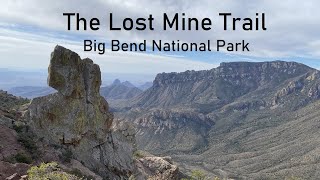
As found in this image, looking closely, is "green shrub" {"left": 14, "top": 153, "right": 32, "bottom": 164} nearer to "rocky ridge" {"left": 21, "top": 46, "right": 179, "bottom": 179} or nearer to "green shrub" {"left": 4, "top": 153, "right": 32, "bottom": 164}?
"green shrub" {"left": 4, "top": 153, "right": 32, "bottom": 164}

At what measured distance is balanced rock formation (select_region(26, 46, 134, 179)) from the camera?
163ft

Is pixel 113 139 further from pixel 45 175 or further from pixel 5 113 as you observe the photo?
pixel 45 175

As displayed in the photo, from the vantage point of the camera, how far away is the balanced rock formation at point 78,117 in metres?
49.7

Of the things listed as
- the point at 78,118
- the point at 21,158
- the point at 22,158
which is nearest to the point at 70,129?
the point at 78,118

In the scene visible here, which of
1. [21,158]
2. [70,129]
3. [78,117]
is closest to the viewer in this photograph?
[21,158]

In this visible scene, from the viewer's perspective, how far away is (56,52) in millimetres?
50094

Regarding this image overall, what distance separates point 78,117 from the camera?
171ft

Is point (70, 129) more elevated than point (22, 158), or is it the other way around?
point (70, 129)

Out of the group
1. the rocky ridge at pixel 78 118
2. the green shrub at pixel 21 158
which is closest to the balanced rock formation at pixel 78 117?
the rocky ridge at pixel 78 118

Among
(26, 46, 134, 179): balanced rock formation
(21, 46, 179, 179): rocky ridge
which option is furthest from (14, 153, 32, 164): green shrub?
(26, 46, 134, 179): balanced rock formation

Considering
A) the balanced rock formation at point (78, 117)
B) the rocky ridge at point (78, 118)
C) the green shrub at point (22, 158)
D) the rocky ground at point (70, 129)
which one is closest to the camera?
the green shrub at point (22, 158)

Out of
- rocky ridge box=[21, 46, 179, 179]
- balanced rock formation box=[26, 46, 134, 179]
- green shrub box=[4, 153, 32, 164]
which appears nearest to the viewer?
green shrub box=[4, 153, 32, 164]

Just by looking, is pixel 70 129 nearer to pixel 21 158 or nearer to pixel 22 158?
pixel 22 158

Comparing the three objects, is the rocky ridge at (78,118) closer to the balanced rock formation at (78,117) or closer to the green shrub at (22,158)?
the balanced rock formation at (78,117)
